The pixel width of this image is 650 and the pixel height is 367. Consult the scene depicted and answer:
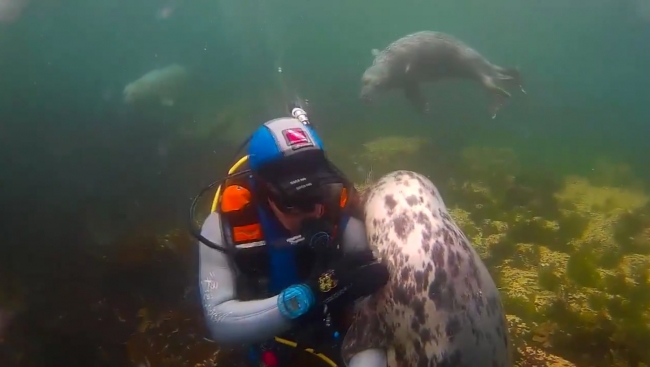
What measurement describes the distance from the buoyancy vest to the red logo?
13.4 inches

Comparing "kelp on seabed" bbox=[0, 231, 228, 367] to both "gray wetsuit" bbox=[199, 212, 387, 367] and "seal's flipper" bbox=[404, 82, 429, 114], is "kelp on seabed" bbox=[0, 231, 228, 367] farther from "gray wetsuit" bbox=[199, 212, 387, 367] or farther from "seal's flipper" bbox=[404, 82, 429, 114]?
"seal's flipper" bbox=[404, 82, 429, 114]

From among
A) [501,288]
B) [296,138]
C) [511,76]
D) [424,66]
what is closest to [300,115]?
[296,138]

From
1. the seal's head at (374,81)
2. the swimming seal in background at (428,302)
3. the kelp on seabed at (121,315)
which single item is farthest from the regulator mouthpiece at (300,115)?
the seal's head at (374,81)

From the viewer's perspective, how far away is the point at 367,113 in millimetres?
17953

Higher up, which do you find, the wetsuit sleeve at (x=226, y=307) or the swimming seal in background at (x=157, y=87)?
the swimming seal in background at (x=157, y=87)

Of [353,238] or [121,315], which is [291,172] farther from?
[121,315]

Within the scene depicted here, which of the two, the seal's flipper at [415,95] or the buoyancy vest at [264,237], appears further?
the seal's flipper at [415,95]

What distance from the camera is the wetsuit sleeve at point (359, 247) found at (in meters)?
2.48

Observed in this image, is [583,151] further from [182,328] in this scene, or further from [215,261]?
[215,261]

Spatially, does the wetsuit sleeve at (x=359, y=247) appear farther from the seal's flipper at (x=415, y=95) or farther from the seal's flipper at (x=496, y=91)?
the seal's flipper at (x=496, y=91)

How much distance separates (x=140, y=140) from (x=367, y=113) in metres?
8.63

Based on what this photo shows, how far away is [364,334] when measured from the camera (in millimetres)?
2543

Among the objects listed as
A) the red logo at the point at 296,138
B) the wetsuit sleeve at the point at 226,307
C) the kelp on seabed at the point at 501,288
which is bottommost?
the kelp on seabed at the point at 501,288

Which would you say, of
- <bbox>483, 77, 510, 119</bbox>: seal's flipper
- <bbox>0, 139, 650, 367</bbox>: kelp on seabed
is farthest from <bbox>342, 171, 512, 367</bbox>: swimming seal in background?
<bbox>483, 77, 510, 119</bbox>: seal's flipper
